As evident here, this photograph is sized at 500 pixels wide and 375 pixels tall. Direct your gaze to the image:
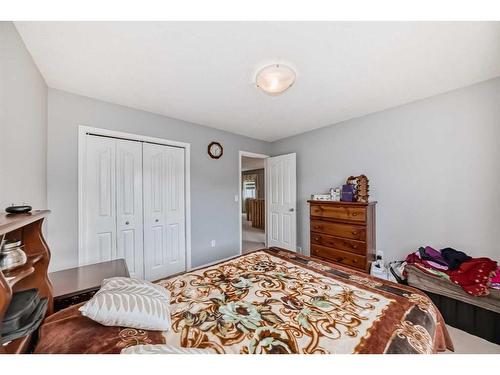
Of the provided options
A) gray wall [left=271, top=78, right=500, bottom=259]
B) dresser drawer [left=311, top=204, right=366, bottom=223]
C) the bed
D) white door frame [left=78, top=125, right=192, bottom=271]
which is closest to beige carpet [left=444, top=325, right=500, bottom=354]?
the bed

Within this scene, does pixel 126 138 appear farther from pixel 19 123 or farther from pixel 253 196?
pixel 253 196

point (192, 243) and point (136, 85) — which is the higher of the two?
point (136, 85)

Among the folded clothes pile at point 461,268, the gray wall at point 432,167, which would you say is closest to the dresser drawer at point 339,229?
the gray wall at point 432,167

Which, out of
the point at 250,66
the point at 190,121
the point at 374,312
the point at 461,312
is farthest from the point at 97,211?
the point at 461,312

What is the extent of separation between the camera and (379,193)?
8.72ft

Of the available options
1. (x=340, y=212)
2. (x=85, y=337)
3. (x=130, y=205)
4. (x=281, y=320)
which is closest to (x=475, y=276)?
(x=340, y=212)

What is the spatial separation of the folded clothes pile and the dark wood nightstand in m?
2.96

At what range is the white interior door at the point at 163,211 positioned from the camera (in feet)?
8.61

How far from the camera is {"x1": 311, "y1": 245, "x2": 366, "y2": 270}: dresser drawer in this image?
2472mm

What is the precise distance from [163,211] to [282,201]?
213cm

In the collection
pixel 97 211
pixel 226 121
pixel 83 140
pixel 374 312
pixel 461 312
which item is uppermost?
pixel 226 121

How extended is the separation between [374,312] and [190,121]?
3036 mm

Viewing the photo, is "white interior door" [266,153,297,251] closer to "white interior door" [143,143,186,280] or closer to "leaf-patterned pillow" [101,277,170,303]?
"white interior door" [143,143,186,280]

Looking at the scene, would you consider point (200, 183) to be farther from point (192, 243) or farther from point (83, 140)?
point (83, 140)
